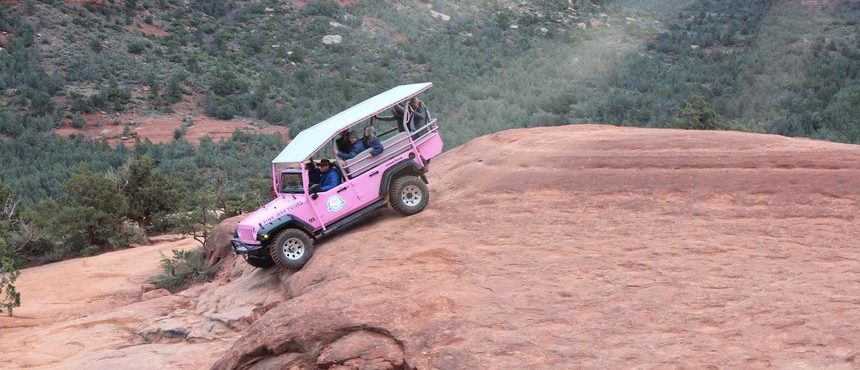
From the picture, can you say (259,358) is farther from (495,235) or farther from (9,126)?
(9,126)

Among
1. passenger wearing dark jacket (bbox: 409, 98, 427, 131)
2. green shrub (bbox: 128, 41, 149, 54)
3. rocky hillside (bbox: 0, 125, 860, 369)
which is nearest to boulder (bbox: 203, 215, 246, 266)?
rocky hillside (bbox: 0, 125, 860, 369)

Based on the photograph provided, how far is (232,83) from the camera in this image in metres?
44.7

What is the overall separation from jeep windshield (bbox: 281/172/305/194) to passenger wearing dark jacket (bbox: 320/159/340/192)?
0.98ft

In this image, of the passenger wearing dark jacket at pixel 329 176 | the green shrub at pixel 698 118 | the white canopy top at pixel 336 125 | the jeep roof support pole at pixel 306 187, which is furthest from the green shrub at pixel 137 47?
the jeep roof support pole at pixel 306 187

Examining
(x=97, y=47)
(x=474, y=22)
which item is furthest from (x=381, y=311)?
(x=474, y=22)

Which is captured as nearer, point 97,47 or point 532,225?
point 532,225

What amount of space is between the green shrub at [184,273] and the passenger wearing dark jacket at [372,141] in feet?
19.7

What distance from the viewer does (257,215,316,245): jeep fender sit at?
988 cm

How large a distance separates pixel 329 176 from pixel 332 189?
9.7 inches

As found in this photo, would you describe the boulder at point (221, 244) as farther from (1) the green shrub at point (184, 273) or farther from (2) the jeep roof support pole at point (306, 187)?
(2) the jeep roof support pole at point (306, 187)

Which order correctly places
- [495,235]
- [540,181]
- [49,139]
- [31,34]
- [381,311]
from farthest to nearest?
1. [31,34]
2. [49,139]
3. [540,181]
4. [495,235]
5. [381,311]

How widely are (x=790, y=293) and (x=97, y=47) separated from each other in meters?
44.7

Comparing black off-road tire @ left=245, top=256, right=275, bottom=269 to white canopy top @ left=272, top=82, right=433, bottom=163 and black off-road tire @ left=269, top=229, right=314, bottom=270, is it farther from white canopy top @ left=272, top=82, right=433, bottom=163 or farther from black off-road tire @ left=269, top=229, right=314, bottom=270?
white canopy top @ left=272, top=82, right=433, bottom=163

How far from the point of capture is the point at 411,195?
10312 millimetres
